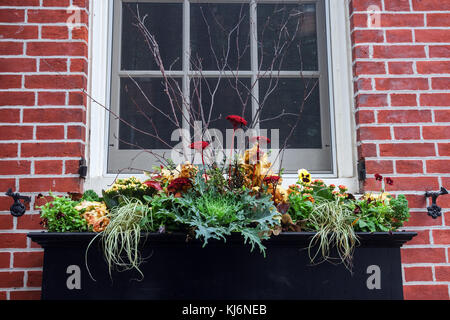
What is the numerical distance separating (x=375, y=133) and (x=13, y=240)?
1.82 metres

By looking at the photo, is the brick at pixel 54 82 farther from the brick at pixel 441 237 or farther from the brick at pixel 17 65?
the brick at pixel 441 237

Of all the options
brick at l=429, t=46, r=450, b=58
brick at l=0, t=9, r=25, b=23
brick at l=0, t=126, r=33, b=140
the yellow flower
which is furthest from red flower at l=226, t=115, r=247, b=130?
brick at l=0, t=9, r=25, b=23

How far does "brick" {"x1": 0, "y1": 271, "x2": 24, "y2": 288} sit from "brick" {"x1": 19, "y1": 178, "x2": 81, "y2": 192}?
39 centimetres

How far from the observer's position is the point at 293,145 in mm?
2320

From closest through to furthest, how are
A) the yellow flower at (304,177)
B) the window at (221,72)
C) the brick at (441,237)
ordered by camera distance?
1. the yellow flower at (304,177)
2. the brick at (441,237)
3. the window at (221,72)

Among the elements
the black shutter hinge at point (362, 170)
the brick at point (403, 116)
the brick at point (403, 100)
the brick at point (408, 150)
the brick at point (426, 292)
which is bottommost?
the brick at point (426, 292)

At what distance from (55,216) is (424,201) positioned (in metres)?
1.70

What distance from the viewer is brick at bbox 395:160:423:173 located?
2.09 meters

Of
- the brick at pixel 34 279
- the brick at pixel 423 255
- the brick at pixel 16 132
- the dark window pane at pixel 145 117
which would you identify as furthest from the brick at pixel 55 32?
the brick at pixel 423 255

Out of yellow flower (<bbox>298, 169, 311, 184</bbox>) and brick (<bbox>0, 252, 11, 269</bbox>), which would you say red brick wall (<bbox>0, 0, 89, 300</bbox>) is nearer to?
brick (<bbox>0, 252, 11, 269</bbox>)

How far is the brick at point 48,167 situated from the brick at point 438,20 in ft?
6.60

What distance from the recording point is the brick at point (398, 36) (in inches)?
86.3

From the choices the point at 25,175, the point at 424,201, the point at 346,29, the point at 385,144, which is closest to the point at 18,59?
the point at 25,175

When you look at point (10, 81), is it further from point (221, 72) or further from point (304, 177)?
point (304, 177)
